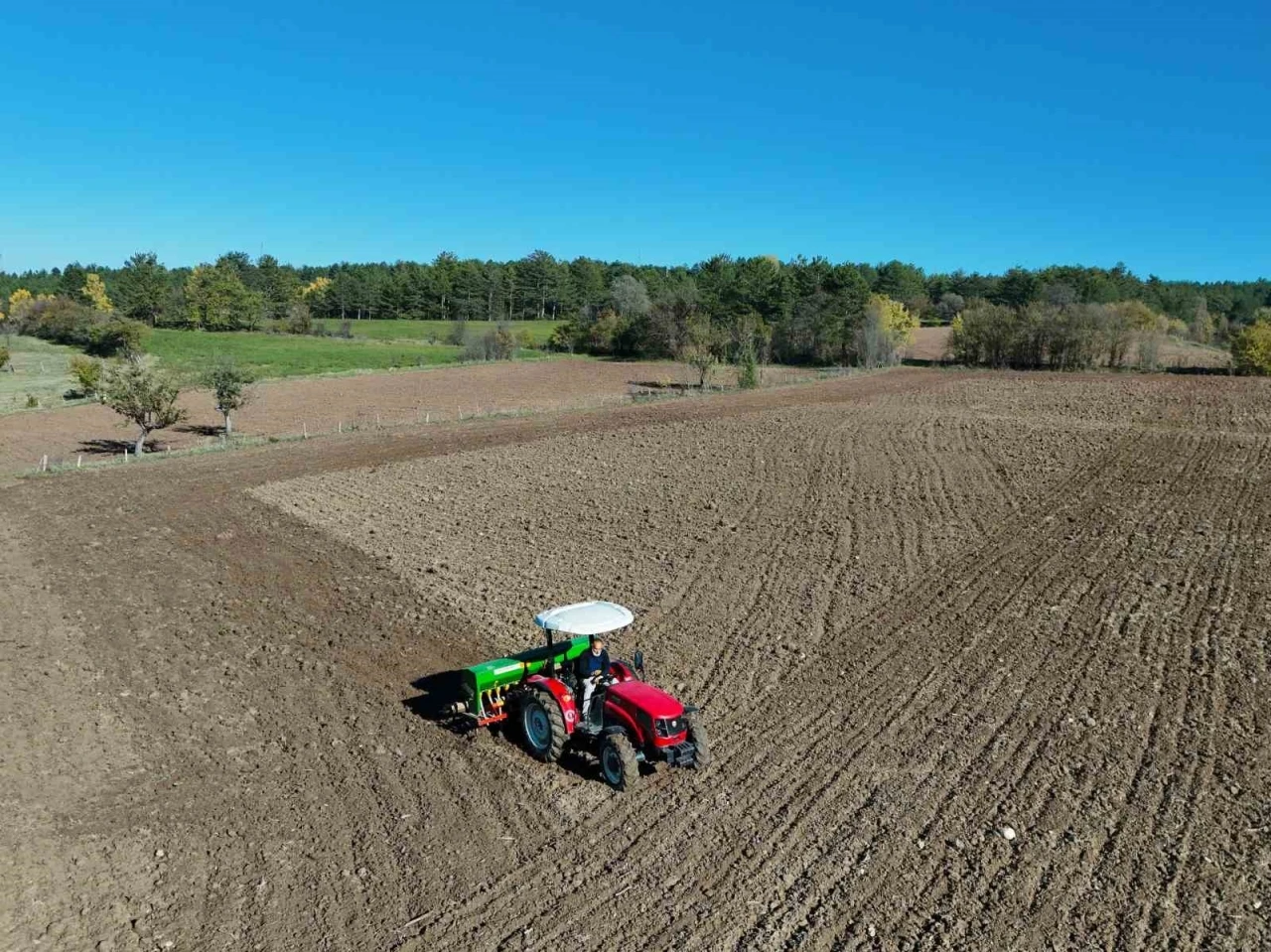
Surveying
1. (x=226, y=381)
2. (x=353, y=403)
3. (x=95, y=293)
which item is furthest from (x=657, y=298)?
(x=95, y=293)

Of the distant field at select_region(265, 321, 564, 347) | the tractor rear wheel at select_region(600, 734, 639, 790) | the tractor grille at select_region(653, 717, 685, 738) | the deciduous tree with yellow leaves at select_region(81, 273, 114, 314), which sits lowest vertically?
the tractor rear wheel at select_region(600, 734, 639, 790)

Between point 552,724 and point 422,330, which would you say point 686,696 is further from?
point 422,330

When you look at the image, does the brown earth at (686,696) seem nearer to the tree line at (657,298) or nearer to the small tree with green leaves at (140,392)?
the small tree with green leaves at (140,392)

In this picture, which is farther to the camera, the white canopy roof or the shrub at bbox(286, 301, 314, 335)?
the shrub at bbox(286, 301, 314, 335)

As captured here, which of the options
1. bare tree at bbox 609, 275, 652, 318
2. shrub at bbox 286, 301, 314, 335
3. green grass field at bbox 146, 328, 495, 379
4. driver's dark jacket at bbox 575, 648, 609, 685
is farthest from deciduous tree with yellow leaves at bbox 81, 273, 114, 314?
driver's dark jacket at bbox 575, 648, 609, 685

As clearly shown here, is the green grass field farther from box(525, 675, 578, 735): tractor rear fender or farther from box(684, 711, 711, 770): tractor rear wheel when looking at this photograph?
box(684, 711, 711, 770): tractor rear wheel

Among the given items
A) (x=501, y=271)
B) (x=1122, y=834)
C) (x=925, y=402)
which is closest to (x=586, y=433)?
(x=925, y=402)

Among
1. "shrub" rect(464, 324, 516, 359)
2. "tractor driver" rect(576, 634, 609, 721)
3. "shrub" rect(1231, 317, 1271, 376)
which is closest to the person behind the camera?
"tractor driver" rect(576, 634, 609, 721)
